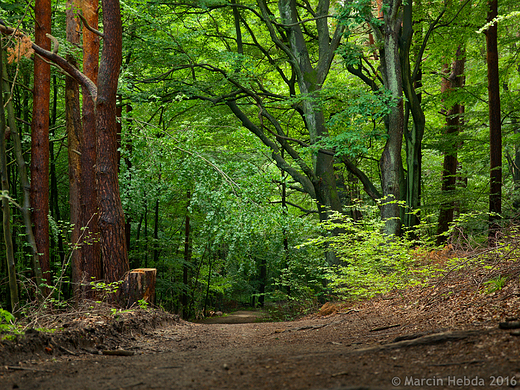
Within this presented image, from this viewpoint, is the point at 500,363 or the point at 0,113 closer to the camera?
the point at 500,363

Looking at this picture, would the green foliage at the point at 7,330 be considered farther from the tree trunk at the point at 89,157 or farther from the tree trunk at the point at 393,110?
the tree trunk at the point at 393,110

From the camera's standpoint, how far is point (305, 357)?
3.21 metres

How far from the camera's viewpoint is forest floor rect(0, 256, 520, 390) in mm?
2393

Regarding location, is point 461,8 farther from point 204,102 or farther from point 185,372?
point 185,372

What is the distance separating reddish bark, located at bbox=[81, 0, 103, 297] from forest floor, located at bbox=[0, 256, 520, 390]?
3675mm

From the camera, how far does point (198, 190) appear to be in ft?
29.8

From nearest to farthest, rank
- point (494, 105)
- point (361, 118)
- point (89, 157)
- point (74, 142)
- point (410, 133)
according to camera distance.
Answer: point (89, 157), point (74, 142), point (361, 118), point (494, 105), point (410, 133)

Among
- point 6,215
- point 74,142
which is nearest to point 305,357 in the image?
point 6,215

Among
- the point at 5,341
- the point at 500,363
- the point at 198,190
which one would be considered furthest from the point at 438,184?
the point at 5,341

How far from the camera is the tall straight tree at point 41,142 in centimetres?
884

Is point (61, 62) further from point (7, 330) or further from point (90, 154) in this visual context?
point (7, 330)

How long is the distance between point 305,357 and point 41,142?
8.46m

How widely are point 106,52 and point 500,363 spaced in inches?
278

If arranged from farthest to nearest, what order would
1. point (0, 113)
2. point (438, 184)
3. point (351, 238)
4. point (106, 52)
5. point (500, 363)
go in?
point (438, 184)
point (351, 238)
point (106, 52)
point (0, 113)
point (500, 363)
